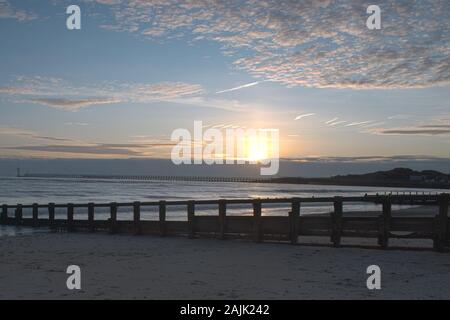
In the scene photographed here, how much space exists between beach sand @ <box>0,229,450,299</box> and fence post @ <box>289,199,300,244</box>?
0.30 meters

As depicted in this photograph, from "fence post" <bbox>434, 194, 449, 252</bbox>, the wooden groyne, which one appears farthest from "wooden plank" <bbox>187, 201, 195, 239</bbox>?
"fence post" <bbox>434, 194, 449, 252</bbox>

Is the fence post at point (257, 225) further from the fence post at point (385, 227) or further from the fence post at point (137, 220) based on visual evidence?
the fence post at point (137, 220)

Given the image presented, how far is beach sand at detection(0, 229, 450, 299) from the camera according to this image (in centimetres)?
801

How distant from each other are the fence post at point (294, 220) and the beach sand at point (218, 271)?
0.30m

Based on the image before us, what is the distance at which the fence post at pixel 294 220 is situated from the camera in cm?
1330

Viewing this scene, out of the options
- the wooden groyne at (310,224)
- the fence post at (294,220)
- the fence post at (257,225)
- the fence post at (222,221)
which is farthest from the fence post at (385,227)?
the fence post at (222,221)

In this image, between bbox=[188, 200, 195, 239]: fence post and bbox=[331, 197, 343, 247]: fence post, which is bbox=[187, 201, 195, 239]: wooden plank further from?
bbox=[331, 197, 343, 247]: fence post

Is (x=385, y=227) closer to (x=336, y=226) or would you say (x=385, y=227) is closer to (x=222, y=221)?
(x=336, y=226)

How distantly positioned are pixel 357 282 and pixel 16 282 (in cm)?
606

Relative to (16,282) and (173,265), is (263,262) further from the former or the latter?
(16,282)
